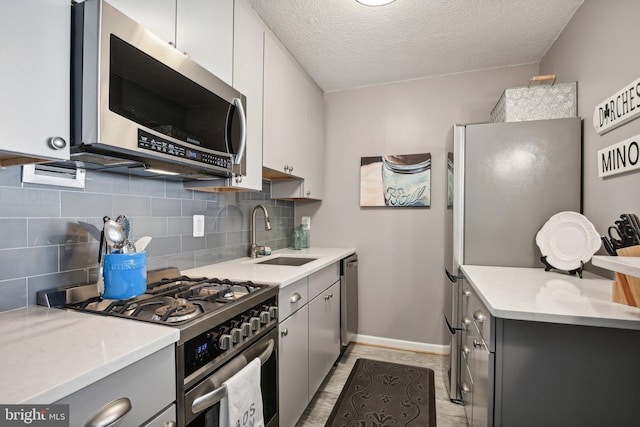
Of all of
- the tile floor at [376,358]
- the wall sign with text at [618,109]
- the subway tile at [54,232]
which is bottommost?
the tile floor at [376,358]

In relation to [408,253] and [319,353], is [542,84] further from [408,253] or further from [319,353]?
[319,353]

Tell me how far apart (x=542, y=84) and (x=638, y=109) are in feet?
2.84

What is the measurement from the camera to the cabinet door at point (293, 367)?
1501mm

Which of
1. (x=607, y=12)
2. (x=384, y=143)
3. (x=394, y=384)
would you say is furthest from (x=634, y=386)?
(x=384, y=143)

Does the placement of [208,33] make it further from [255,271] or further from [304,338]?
[304,338]

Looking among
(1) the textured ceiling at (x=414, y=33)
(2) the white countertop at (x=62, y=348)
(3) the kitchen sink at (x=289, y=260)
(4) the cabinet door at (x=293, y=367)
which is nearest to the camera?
(2) the white countertop at (x=62, y=348)

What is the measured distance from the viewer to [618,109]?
143 cm

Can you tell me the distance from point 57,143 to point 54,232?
0.45 metres

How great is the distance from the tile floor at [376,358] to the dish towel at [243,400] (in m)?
0.84

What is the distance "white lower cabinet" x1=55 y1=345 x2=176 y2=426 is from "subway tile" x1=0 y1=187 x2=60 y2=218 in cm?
71

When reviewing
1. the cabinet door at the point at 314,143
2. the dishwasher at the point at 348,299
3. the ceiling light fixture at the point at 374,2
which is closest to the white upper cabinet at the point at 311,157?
the cabinet door at the point at 314,143

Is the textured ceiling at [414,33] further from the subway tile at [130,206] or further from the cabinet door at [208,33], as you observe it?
the subway tile at [130,206]

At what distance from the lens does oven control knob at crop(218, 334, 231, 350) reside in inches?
40.4

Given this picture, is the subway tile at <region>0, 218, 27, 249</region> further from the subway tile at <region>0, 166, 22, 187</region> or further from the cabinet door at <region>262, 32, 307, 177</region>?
the cabinet door at <region>262, 32, 307, 177</region>
